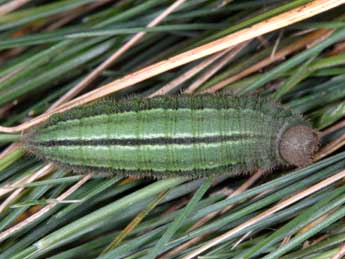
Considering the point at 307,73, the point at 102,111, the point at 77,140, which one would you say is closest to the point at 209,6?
the point at 307,73

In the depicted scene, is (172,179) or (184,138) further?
(172,179)

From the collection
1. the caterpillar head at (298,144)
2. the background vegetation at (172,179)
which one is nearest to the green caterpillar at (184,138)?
the caterpillar head at (298,144)

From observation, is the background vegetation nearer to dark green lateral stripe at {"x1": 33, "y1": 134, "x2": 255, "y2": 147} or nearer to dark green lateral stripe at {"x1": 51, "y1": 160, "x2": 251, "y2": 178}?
dark green lateral stripe at {"x1": 51, "y1": 160, "x2": 251, "y2": 178}

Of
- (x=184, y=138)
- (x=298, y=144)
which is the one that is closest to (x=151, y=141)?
(x=184, y=138)

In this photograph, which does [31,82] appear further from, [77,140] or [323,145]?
[323,145]

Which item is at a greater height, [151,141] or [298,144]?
[151,141]

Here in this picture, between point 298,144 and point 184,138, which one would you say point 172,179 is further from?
point 298,144

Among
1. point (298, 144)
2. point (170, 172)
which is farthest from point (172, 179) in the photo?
point (298, 144)
